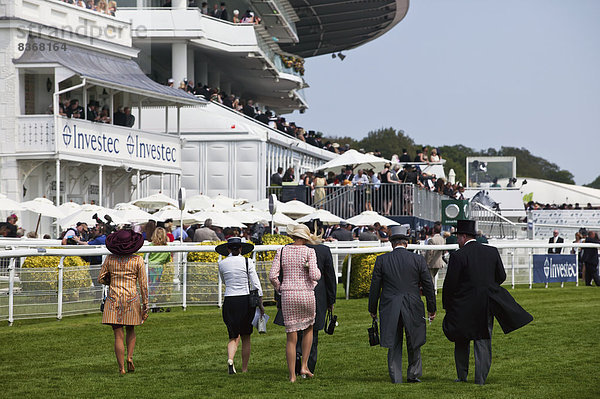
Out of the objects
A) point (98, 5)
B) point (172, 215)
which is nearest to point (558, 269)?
point (172, 215)

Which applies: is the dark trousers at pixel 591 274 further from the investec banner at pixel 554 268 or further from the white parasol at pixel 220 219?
the white parasol at pixel 220 219

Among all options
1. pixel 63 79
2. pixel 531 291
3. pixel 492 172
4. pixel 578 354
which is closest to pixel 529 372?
pixel 578 354

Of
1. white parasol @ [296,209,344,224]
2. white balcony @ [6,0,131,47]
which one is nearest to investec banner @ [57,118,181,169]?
white balcony @ [6,0,131,47]

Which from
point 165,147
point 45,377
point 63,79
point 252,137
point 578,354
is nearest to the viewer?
point 45,377

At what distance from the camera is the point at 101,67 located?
32281mm

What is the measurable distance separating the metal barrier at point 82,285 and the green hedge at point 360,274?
159mm

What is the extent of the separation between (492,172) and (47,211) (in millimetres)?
41839

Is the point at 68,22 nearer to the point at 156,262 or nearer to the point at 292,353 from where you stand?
the point at 156,262

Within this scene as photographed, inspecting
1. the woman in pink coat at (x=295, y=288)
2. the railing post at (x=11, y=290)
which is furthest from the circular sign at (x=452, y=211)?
the woman in pink coat at (x=295, y=288)

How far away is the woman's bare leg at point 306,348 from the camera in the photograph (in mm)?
10570

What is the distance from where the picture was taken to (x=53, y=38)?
30547 mm

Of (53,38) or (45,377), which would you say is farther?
(53,38)

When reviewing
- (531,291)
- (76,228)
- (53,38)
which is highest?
(53,38)

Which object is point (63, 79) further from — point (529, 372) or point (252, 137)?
point (529, 372)
